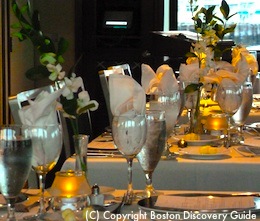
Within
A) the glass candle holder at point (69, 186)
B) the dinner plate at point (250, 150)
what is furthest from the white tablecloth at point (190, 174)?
the glass candle holder at point (69, 186)

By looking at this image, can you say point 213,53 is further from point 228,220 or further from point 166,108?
point 228,220

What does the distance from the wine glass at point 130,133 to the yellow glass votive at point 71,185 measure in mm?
155

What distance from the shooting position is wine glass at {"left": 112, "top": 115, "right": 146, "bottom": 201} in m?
1.79

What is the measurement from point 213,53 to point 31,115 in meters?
1.73

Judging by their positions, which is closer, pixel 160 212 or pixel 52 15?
pixel 160 212

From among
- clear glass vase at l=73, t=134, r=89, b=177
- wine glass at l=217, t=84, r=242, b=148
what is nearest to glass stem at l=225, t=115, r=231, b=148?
wine glass at l=217, t=84, r=242, b=148

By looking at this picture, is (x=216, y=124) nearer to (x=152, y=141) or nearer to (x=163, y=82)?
(x=163, y=82)

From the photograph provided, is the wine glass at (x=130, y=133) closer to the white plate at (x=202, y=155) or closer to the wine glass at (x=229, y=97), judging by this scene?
the white plate at (x=202, y=155)

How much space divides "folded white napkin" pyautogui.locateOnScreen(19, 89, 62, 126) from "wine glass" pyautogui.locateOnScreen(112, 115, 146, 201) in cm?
19

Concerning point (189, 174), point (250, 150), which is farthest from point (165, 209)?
point (250, 150)

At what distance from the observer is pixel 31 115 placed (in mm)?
1654

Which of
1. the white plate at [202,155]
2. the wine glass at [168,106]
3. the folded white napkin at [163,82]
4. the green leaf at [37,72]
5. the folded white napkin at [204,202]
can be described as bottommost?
the white plate at [202,155]

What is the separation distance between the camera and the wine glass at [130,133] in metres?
1.79

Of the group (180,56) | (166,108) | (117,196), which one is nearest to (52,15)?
(180,56)
